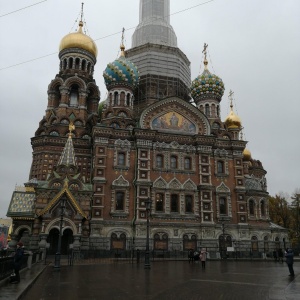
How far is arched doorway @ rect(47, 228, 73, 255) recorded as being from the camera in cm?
2700

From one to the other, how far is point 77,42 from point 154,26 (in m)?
11.4

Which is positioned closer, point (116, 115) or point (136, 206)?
point (136, 206)

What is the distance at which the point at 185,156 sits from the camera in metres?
32.7

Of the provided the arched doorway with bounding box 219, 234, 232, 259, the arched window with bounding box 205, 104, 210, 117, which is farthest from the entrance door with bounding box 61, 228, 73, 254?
the arched window with bounding box 205, 104, 210, 117

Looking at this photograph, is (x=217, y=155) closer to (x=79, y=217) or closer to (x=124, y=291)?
(x=79, y=217)

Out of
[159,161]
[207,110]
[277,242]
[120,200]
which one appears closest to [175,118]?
[159,161]

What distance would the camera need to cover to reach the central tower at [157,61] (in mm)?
40156

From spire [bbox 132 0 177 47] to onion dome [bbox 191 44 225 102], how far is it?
8.73 metres

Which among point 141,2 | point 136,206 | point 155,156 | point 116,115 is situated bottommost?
point 136,206

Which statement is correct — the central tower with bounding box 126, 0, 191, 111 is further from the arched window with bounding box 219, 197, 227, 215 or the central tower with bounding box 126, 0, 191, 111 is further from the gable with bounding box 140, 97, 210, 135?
the arched window with bounding box 219, 197, 227, 215

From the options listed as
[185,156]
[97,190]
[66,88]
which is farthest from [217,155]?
[66,88]

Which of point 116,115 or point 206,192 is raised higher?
point 116,115

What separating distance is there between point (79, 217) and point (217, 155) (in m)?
15.0

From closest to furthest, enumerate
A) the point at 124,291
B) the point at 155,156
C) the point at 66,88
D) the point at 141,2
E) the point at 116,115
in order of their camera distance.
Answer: the point at 124,291 < the point at 155,156 < the point at 116,115 < the point at 66,88 < the point at 141,2
